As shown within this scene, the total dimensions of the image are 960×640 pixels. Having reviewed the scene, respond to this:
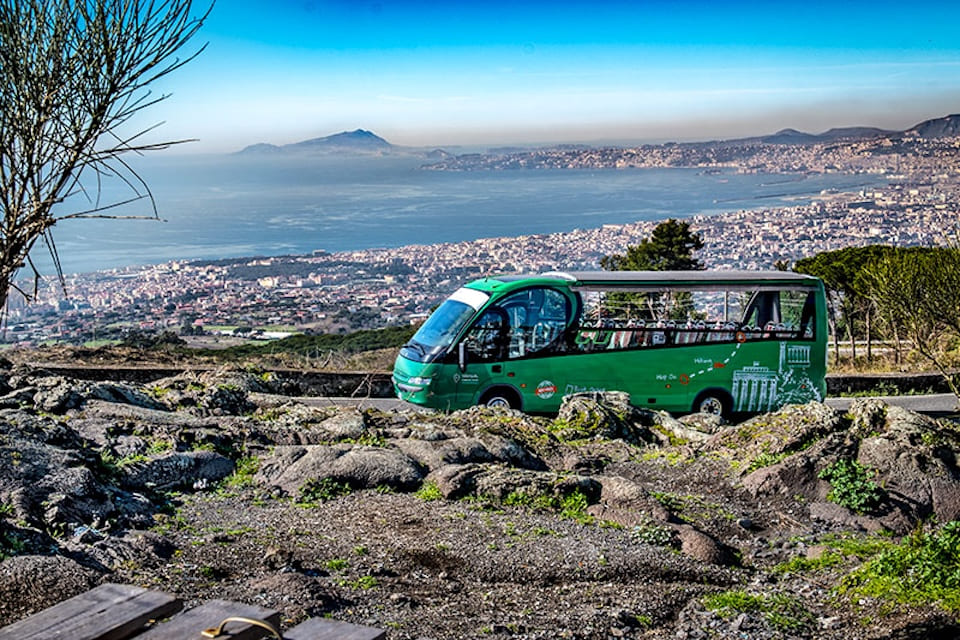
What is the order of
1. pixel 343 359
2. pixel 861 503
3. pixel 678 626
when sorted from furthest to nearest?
pixel 343 359 < pixel 861 503 < pixel 678 626

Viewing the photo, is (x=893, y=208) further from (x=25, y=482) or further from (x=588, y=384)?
(x=25, y=482)

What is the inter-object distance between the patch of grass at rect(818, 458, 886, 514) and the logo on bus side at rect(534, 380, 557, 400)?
21.4 ft

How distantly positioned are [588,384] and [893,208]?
80.0m

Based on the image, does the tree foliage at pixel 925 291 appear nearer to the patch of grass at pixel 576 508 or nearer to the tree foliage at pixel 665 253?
the patch of grass at pixel 576 508

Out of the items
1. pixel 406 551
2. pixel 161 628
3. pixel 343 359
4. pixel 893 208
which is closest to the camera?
pixel 161 628

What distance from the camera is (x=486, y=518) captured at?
811cm

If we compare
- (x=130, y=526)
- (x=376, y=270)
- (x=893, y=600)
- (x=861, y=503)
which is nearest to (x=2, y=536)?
(x=130, y=526)

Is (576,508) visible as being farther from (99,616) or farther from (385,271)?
(385,271)

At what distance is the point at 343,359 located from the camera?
25.4 meters

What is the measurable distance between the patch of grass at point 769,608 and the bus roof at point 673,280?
937cm

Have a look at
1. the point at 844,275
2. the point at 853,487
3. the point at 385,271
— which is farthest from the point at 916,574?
the point at 385,271

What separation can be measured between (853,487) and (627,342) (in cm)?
711

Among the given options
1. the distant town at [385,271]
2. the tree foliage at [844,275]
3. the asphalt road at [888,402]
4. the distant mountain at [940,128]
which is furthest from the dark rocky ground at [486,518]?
the distant mountain at [940,128]

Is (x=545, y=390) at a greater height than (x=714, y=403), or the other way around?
(x=545, y=390)
